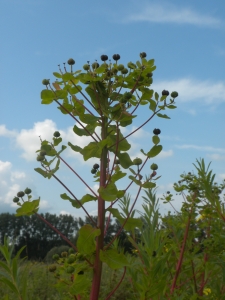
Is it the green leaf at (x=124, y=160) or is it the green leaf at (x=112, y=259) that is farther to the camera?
the green leaf at (x=124, y=160)

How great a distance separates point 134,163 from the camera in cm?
153

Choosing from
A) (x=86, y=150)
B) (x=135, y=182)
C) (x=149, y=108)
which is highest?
(x=149, y=108)

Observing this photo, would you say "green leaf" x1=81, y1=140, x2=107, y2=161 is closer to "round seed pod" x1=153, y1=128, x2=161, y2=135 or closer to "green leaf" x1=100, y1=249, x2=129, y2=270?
"round seed pod" x1=153, y1=128, x2=161, y2=135

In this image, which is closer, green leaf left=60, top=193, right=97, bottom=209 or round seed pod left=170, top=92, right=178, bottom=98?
green leaf left=60, top=193, right=97, bottom=209

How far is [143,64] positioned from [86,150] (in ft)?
1.45

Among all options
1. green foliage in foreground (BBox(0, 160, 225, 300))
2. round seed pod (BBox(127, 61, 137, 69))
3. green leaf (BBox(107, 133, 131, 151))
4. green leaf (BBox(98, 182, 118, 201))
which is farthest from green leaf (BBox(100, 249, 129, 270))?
round seed pod (BBox(127, 61, 137, 69))

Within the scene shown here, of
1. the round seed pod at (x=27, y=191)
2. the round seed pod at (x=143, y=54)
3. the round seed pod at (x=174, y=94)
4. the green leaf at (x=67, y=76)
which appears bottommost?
the round seed pod at (x=27, y=191)

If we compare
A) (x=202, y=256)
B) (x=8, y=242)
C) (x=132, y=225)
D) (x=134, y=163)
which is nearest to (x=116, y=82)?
(x=134, y=163)

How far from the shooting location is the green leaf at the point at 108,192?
1.31 metres

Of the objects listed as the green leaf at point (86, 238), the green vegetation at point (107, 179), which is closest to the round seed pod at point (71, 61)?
the green vegetation at point (107, 179)

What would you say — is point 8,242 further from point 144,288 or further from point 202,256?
point 202,256

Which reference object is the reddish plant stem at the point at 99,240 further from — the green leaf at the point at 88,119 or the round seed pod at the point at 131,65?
the round seed pod at the point at 131,65

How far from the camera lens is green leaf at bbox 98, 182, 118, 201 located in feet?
4.31

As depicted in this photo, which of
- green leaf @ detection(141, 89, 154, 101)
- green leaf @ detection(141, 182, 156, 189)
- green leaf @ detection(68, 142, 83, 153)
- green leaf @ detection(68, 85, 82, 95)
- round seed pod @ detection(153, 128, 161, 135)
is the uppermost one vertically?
green leaf @ detection(141, 89, 154, 101)
